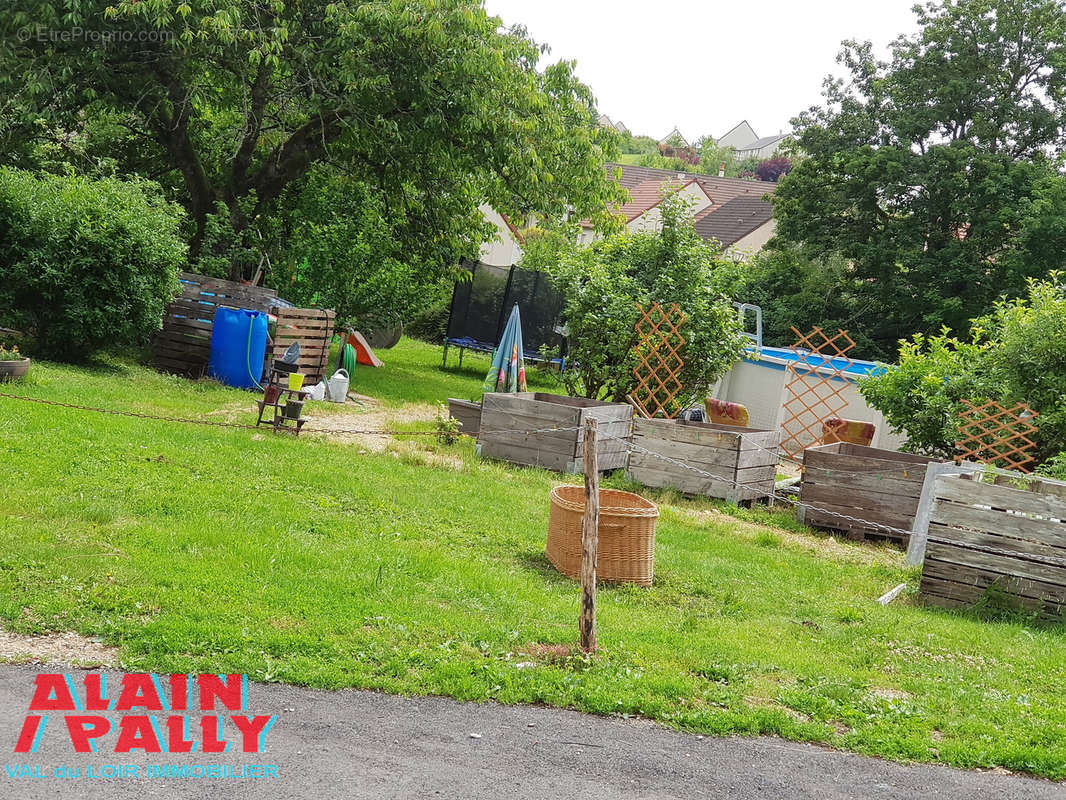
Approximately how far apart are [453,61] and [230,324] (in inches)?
211

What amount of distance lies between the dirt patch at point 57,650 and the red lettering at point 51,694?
0.17 metres

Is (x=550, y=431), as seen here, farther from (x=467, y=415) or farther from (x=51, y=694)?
(x=51, y=694)

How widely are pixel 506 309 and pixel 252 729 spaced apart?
1831cm

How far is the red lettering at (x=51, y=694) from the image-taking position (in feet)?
13.0

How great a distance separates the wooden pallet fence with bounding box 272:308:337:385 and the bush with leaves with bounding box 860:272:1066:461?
24.7ft

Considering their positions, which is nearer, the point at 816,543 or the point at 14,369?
the point at 816,543

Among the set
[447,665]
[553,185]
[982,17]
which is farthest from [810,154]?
[447,665]

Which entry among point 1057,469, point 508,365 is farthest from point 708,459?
point 508,365

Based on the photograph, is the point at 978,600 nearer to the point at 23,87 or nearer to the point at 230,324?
the point at 230,324

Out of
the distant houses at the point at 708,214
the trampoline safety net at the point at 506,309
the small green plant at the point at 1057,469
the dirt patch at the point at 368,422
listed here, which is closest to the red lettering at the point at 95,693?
the dirt patch at the point at 368,422

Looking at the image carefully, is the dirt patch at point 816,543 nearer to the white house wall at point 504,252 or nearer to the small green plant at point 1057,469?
the small green plant at point 1057,469

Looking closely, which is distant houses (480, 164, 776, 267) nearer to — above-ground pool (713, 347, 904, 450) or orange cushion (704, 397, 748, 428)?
above-ground pool (713, 347, 904, 450)

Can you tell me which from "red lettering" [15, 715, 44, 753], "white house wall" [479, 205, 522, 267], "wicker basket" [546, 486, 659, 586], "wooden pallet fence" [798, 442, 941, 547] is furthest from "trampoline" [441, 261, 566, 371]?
"red lettering" [15, 715, 44, 753]

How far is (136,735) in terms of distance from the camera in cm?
381
